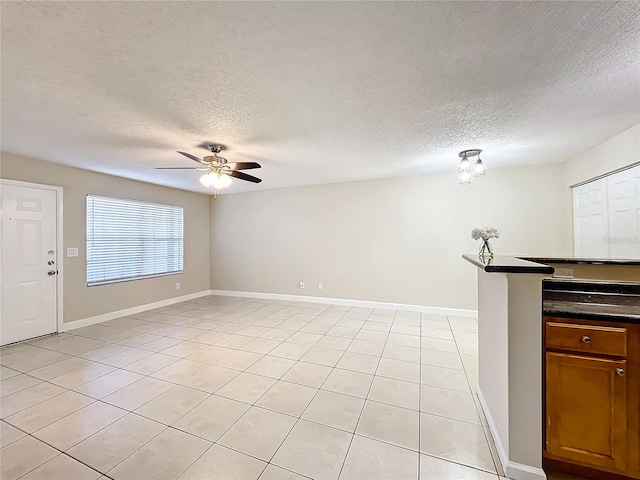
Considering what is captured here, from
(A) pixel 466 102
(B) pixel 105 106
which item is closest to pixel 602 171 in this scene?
(A) pixel 466 102

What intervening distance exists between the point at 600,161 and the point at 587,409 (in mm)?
3170

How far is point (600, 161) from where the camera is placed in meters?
3.12

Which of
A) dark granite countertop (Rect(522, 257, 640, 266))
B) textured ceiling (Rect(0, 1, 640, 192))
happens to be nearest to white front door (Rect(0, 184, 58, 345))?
textured ceiling (Rect(0, 1, 640, 192))

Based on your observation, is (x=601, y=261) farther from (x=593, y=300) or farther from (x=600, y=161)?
(x=600, y=161)

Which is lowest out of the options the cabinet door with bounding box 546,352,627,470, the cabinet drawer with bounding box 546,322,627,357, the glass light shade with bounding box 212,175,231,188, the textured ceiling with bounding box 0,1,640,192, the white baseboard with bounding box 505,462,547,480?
the white baseboard with bounding box 505,462,547,480

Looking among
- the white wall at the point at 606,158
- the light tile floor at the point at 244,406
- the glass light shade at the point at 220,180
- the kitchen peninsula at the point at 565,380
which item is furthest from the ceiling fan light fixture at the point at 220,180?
the white wall at the point at 606,158

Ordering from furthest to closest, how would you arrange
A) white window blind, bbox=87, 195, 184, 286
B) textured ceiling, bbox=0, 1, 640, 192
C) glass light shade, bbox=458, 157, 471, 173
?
white window blind, bbox=87, 195, 184, 286 < glass light shade, bbox=458, 157, 471, 173 < textured ceiling, bbox=0, 1, 640, 192

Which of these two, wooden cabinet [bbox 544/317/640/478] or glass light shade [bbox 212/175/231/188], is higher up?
glass light shade [bbox 212/175/231/188]

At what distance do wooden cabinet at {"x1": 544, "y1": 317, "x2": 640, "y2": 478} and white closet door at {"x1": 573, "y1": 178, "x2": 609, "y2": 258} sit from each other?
2.55m

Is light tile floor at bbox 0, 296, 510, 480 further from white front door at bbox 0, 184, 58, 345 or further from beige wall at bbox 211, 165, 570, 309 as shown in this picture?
beige wall at bbox 211, 165, 570, 309

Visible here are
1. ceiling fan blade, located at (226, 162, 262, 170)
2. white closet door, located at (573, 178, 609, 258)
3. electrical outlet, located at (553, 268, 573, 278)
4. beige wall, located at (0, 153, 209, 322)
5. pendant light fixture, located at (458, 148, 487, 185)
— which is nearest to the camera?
electrical outlet, located at (553, 268, 573, 278)

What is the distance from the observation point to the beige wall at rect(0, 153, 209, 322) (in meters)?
3.64

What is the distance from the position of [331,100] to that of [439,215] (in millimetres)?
3262

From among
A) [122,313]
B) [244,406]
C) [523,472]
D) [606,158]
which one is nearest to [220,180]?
[244,406]
